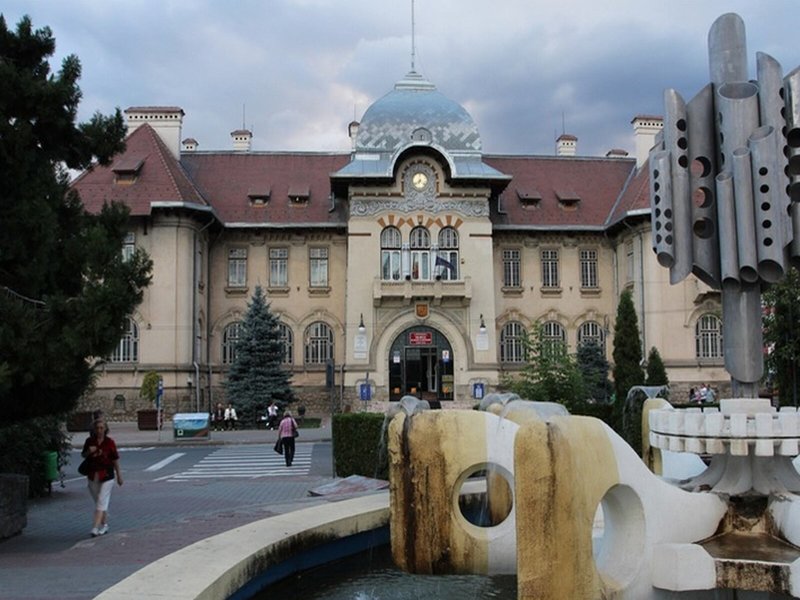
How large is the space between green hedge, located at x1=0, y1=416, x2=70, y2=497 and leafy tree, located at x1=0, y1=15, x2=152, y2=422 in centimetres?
430

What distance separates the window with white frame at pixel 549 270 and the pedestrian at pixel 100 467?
35.8m

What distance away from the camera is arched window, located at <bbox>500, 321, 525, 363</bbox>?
4497cm

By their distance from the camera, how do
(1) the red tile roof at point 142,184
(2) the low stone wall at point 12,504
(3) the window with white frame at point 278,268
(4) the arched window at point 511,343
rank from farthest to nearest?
(4) the arched window at point 511,343 < (3) the window with white frame at point 278,268 < (1) the red tile roof at point 142,184 < (2) the low stone wall at point 12,504

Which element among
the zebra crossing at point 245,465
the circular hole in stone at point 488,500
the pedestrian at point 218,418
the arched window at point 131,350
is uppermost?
the arched window at point 131,350

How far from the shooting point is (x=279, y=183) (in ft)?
155

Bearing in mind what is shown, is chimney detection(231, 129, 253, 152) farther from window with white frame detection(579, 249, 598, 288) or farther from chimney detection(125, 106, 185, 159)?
window with white frame detection(579, 249, 598, 288)

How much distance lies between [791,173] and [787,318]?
20.2 m

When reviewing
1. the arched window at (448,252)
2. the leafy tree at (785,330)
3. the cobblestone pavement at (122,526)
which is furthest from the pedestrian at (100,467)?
the arched window at (448,252)

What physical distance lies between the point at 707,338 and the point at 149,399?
92.3ft

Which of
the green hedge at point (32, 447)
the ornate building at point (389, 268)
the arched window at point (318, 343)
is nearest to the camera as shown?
the green hedge at point (32, 447)

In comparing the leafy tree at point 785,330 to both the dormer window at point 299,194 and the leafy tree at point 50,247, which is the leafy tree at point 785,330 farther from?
the dormer window at point 299,194

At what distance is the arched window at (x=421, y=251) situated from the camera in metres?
42.5

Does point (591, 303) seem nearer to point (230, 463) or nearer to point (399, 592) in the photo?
point (230, 463)

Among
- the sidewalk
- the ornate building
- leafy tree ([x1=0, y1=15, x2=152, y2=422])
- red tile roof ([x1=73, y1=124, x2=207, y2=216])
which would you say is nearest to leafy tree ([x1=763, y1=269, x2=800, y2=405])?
the ornate building
